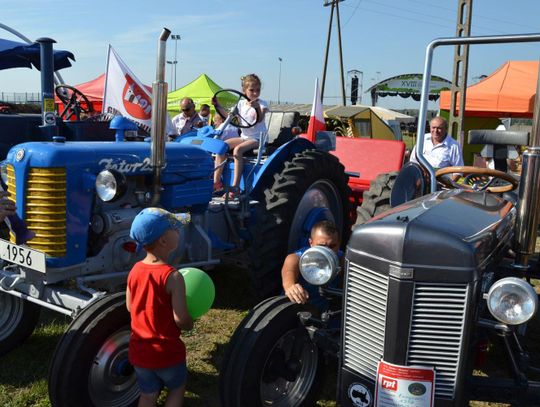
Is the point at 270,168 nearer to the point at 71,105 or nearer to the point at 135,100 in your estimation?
the point at 135,100

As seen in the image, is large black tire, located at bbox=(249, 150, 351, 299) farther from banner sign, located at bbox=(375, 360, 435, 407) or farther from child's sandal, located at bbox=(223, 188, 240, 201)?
banner sign, located at bbox=(375, 360, 435, 407)

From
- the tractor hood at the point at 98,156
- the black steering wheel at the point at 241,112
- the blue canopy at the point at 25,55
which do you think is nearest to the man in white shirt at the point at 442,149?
the black steering wheel at the point at 241,112

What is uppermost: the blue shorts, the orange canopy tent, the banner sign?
the orange canopy tent

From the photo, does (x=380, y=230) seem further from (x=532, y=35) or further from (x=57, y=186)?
(x=57, y=186)

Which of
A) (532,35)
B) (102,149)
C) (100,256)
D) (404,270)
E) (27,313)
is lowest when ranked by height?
(27,313)

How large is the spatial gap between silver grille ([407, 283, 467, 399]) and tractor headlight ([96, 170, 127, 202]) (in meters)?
1.74

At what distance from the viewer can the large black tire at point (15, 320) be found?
3438 millimetres

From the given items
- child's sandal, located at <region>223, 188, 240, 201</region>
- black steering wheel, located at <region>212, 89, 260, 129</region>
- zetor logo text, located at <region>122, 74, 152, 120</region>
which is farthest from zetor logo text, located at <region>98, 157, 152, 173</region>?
zetor logo text, located at <region>122, 74, 152, 120</region>

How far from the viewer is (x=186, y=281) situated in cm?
241

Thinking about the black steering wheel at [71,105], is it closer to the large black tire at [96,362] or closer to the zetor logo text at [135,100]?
the zetor logo text at [135,100]

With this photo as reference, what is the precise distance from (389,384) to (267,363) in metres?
0.58

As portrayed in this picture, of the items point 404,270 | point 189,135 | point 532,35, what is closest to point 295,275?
point 404,270

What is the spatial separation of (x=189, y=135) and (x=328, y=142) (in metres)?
1.24

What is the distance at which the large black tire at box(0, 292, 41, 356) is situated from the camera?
3.44m
